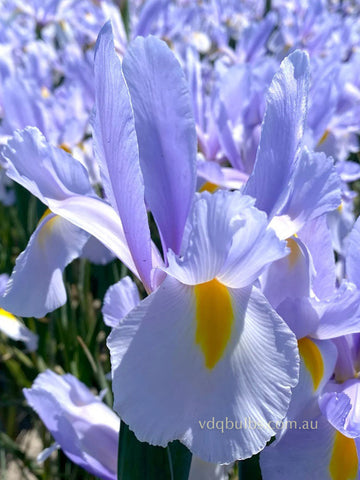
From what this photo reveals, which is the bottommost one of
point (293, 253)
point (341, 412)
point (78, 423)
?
point (78, 423)

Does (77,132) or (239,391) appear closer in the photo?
(239,391)

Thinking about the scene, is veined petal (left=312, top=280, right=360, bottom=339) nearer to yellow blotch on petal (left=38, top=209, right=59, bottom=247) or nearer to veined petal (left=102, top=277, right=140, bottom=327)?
veined petal (left=102, top=277, right=140, bottom=327)

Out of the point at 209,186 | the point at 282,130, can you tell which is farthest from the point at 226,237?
the point at 209,186

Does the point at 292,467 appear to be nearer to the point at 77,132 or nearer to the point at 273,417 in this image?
the point at 273,417

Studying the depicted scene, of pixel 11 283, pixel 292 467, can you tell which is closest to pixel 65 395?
pixel 11 283

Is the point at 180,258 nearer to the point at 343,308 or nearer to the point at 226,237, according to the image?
the point at 226,237

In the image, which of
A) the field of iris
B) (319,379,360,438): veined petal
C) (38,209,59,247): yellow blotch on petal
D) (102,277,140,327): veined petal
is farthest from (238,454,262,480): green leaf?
(38,209,59,247): yellow blotch on petal
